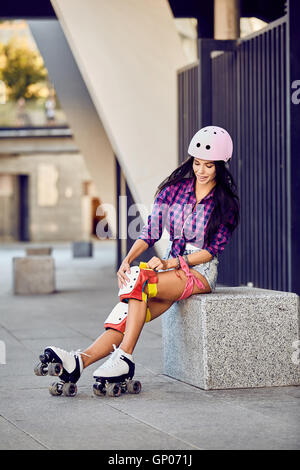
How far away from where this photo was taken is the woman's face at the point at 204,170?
649 cm

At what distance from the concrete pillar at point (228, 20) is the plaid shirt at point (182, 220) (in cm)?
945

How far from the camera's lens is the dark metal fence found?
38.5 feet

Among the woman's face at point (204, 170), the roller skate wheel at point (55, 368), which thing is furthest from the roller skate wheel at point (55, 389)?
the woman's face at point (204, 170)

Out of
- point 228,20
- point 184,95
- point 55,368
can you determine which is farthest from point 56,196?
point 55,368

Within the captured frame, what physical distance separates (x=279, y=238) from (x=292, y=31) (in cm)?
301

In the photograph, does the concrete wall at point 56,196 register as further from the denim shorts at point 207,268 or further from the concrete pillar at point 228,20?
the denim shorts at point 207,268

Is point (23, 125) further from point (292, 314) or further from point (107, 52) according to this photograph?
point (292, 314)

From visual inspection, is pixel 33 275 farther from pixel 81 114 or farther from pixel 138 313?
pixel 81 114

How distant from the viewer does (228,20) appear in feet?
51.4

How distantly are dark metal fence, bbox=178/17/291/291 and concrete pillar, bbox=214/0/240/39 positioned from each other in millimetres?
1574

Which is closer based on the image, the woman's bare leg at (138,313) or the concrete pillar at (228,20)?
Answer: the woman's bare leg at (138,313)

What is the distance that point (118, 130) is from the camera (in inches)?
628

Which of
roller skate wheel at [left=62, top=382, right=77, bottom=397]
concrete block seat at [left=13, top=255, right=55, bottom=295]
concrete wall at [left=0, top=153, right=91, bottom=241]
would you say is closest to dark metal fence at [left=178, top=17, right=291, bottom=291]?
concrete block seat at [left=13, top=255, right=55, bottom=295]
